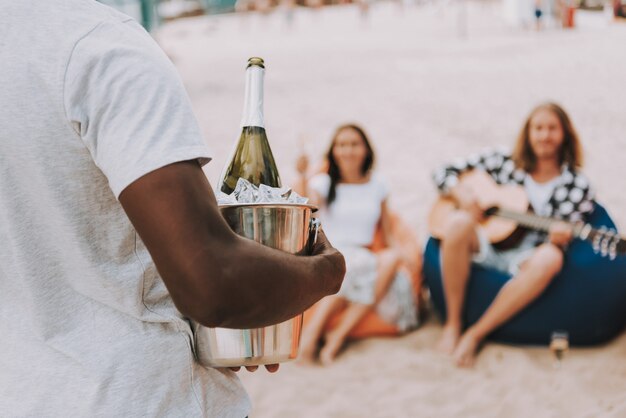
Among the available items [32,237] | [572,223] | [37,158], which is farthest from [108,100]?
[572,223]

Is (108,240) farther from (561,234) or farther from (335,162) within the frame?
(335,162)

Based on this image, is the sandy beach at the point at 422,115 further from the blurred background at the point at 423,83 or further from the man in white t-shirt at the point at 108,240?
the man in white t-shirt at the point at 108,240

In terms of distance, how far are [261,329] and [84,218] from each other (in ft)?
1.05

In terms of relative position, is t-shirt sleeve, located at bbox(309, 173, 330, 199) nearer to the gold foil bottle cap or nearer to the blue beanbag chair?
the blue beanbag chair

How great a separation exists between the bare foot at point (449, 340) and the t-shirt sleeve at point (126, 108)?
3.92 meters

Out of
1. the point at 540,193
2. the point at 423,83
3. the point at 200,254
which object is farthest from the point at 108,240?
the point at 423,83

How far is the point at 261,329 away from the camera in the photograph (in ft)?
3.80

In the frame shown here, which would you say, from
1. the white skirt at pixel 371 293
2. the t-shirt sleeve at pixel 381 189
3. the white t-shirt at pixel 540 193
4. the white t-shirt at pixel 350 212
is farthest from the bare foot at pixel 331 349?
the white t-shirt at pixel 540 193

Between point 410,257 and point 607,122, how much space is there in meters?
5.98

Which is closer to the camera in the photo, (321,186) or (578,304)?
(578,304)

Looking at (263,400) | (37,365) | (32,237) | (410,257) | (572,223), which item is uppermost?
(32,237)

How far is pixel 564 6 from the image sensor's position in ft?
61.9

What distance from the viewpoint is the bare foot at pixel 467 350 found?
4.43m

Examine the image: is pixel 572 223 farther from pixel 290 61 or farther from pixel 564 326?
pixel 290 61
